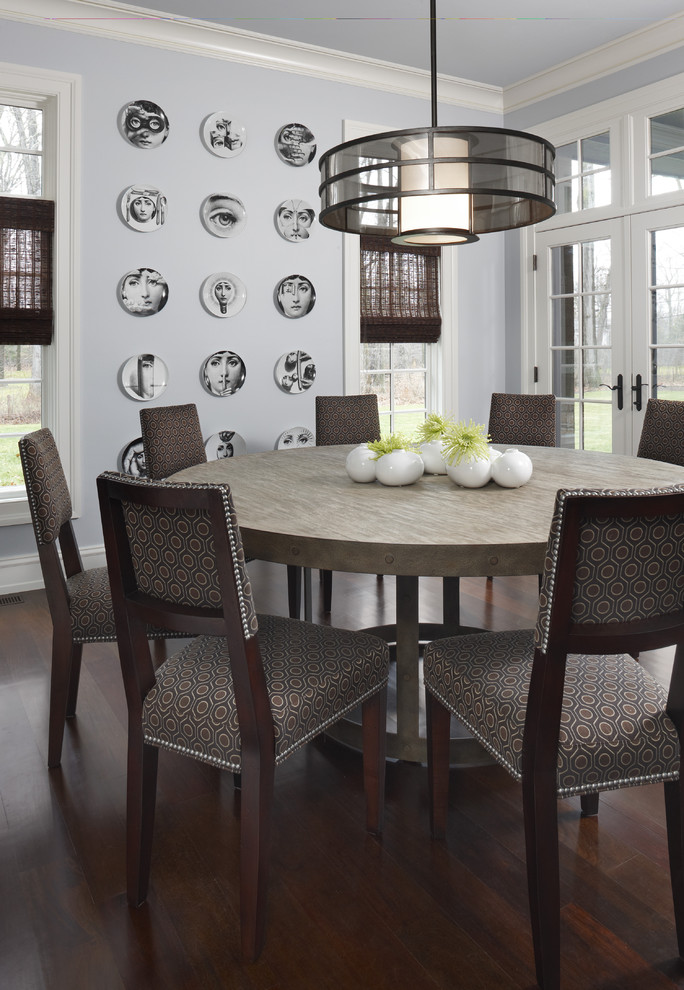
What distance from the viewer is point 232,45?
4.32 metres

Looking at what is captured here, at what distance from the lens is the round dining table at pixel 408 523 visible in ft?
5.49

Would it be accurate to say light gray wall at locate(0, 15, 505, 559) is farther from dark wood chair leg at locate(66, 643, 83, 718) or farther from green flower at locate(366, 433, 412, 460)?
green flower at locate(366, 433, 412, 460)

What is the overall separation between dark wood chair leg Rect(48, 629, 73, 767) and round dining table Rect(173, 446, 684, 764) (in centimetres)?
66

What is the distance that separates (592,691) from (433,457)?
121 centimetres

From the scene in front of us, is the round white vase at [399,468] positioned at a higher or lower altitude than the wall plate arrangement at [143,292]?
lower

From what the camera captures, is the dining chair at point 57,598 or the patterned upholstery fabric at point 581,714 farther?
the dining chair at point 57,598

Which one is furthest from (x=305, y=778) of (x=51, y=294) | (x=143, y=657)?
(x=51, y=294)

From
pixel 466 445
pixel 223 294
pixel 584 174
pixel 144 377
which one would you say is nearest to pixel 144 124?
pixel 223 294

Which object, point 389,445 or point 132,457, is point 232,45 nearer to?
point 132,457

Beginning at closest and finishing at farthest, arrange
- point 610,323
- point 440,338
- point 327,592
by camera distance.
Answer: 1. point 327,592
2. point 610,323
3. point 440,338

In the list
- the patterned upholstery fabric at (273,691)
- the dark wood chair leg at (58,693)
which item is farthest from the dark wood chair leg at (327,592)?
the patterned upholstery fabric at (273,691)

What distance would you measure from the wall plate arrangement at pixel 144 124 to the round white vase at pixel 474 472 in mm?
2909

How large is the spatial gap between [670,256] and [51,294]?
3.45 m

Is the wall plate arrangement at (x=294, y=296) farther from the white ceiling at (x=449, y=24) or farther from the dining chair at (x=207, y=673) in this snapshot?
the dining chair at (x=207, y=673)
